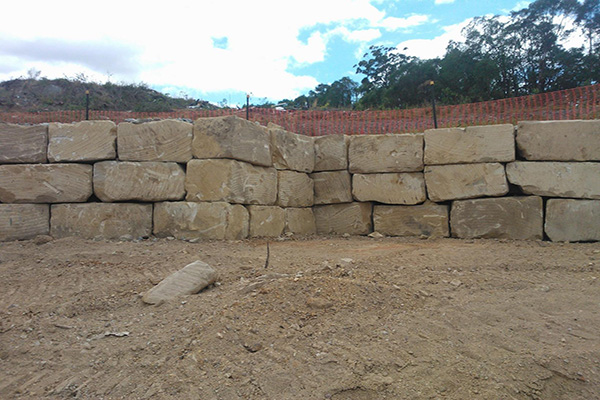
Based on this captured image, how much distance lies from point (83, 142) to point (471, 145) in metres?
5.53

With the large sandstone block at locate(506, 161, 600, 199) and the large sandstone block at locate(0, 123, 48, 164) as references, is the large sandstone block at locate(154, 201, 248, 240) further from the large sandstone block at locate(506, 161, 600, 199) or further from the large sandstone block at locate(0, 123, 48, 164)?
the large sandstone block at locate(506, 161, 600, 199)

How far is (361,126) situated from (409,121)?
114cm

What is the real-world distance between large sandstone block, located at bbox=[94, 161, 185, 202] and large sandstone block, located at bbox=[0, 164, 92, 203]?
0.75 ft

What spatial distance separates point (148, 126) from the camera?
5.29m

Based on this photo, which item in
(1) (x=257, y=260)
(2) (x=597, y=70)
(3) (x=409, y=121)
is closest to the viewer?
(1) (x=257, y=260)

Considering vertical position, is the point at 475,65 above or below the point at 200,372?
above

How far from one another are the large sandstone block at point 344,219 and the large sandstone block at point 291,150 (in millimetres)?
772

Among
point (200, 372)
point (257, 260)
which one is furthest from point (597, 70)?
point (200, 372)

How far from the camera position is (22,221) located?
513 cm

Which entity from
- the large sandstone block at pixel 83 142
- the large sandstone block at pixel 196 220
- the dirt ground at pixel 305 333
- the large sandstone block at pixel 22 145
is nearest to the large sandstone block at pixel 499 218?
the dirt ground at pixel 305 333

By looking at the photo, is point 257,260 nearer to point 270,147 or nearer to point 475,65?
point 270,147

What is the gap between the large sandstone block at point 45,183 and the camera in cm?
520

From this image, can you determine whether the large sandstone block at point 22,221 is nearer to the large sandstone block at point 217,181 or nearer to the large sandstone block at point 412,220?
the large sandstone block at point 217,181

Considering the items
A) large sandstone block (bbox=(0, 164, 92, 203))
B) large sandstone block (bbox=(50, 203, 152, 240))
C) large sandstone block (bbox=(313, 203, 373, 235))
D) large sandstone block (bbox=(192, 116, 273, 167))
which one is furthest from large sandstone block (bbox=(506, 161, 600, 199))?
large sandstone block (bbox=(0, 164, 92, 203))
